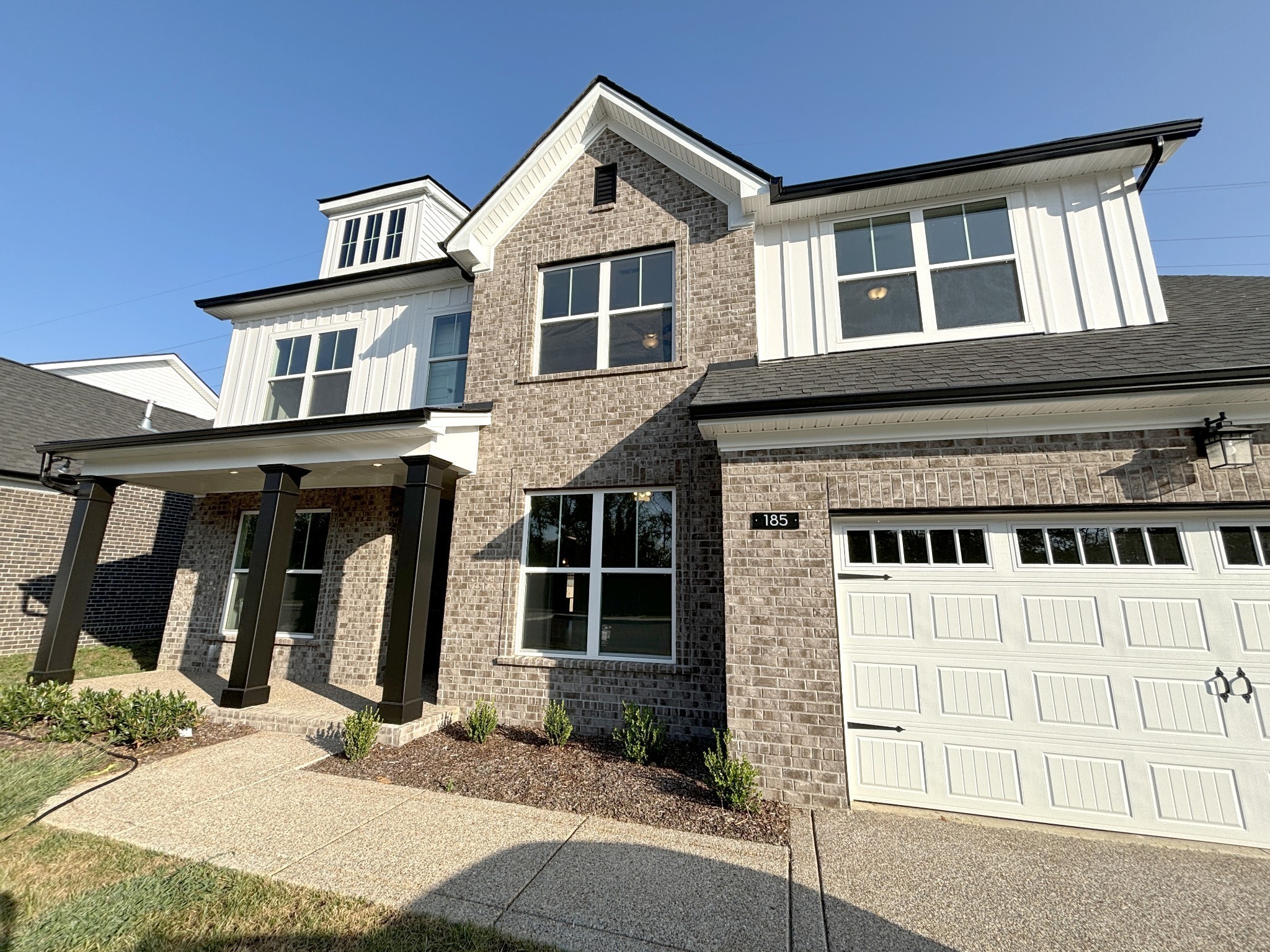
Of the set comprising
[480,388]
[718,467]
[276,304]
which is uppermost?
[276,304]

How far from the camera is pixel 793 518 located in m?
5.54

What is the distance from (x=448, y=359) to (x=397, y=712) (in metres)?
5.87

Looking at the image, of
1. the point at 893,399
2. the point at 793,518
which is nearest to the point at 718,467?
the point at 793,518

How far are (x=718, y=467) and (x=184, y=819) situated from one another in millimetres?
6239

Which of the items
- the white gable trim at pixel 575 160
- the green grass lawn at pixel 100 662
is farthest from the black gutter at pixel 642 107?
the green grass lawn at pixel 100 662

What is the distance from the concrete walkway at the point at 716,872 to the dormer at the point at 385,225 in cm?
1322

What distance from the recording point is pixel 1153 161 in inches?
257

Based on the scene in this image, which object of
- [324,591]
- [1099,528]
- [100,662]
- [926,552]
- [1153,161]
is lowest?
[100,662]

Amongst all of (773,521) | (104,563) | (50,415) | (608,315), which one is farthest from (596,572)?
(50,415)

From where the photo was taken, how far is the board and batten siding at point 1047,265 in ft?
21.2

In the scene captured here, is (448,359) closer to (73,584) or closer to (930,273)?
(73,584)

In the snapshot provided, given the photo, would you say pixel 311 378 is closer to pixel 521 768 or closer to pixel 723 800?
pixel 521 768

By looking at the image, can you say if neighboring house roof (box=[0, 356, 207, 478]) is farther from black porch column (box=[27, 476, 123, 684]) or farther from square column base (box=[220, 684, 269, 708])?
square column base (box=[220, 684, 269, 708])

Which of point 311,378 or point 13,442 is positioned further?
point 13,442
